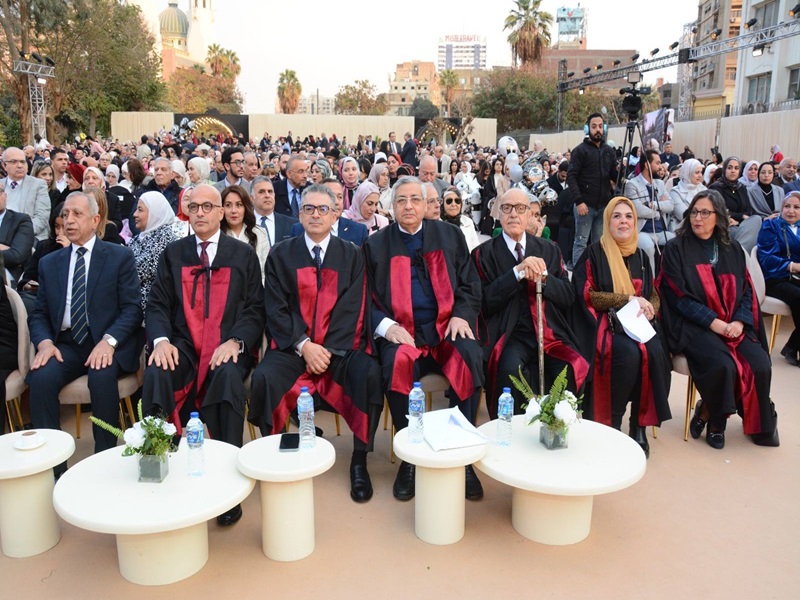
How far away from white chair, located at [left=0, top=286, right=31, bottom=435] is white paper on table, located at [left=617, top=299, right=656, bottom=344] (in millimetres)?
3674

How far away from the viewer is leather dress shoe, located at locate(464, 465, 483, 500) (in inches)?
144

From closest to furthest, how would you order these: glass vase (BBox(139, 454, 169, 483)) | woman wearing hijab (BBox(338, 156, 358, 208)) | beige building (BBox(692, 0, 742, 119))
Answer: glass vase (BBox(139, 454, 169, 483))
woman wearing hijab (BBox(338, 156, 358, 208))
beige building (BBox(692, 0, 742, 119))

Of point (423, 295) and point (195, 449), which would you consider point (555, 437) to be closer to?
point (423, 295)

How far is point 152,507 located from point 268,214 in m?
3.48

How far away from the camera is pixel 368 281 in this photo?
433 cm

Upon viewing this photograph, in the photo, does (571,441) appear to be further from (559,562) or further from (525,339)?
(525,339)

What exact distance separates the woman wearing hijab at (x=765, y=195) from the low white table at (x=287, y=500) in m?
6.87

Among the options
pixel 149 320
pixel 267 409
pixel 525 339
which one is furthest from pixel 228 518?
pixel 525 339

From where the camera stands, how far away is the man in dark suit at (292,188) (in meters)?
7.07

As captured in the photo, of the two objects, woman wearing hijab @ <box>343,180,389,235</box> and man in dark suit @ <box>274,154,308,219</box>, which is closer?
woman wearing hijab @ <box>343,180,389,235</box>

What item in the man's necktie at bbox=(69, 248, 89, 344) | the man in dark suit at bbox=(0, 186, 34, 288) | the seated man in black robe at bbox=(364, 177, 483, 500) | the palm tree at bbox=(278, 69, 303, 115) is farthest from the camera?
the palm tree at bbox=(278, 69, 303, 115)

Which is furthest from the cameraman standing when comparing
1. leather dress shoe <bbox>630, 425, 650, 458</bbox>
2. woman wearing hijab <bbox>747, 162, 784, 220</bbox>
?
leather dress shoe <bbox>630, 425, 650, 458</bbox>

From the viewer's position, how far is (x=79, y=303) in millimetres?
4113

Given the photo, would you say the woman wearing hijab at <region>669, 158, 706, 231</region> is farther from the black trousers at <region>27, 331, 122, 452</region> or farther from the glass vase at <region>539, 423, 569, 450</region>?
the black trousers at <region>27, 331, 122, 452</region>
